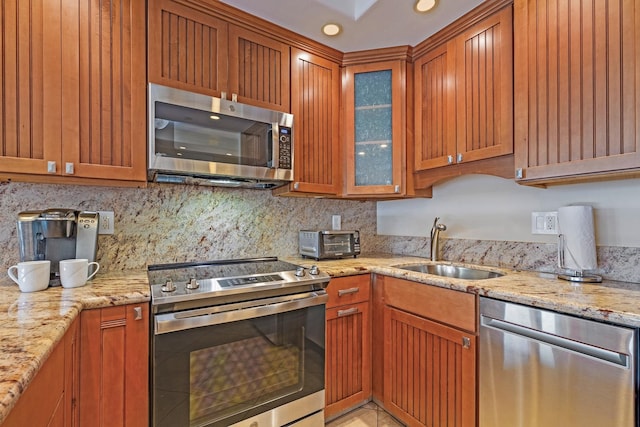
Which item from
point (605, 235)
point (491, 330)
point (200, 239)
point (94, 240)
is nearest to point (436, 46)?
point (605, 235)

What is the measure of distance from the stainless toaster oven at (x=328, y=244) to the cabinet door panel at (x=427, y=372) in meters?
0.51

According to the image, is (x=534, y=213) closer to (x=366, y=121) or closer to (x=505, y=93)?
(x=505, y=93)

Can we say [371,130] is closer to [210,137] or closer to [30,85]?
[210,137]

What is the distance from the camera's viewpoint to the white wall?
1.44 m

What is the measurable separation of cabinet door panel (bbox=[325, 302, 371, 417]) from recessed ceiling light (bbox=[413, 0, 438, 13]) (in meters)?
1.71

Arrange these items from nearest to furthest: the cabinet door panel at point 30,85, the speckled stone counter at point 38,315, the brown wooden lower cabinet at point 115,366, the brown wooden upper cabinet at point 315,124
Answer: the speckled stone counter at point 38,315
the brown wooden lower cabinet at point 115,366
the cabinet door panel at point 30,85
the brown wooden upper cabinet at point 315,124

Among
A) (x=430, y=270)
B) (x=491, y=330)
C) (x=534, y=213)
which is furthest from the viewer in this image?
(x=430, y=270)

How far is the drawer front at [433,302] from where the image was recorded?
1.40m

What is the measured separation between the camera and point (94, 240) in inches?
57.7

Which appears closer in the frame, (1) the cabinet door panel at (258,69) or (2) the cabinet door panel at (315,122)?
(1) the cabinet door panel at (258,69)

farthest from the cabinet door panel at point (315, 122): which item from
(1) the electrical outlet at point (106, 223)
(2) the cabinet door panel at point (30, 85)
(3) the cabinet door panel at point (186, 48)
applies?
(2) the cabinet door panel at point (30, 85)

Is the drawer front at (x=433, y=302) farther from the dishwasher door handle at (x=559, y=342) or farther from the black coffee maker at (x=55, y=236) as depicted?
the black coffee maker at (x=55, y=236)

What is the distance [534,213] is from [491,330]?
0.82 metres

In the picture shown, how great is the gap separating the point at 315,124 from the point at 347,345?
1417 mm
